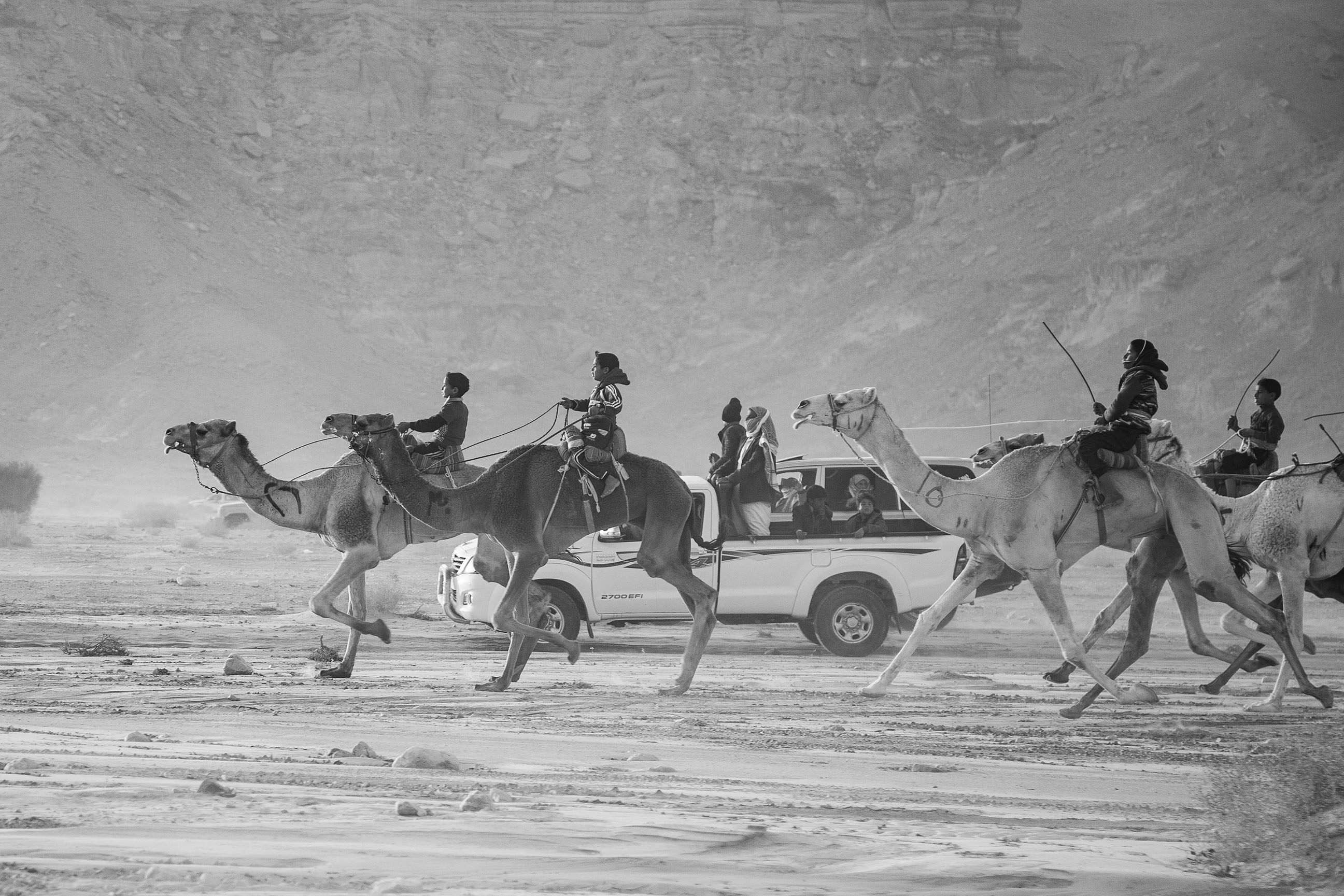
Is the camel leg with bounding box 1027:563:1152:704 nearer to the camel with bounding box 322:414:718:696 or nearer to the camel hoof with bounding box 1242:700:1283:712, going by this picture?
the camel hoof with bounding box 1242:700:1283:712

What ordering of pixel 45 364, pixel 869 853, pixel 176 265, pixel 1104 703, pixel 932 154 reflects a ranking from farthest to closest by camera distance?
pixel 932 154
pixel 176 265
pixel 45 364
pixel 1104 703
pixel 869 853

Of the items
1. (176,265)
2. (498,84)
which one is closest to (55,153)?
(176,265)

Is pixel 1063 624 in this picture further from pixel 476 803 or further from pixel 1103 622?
pixel 476 803

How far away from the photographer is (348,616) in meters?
15.0

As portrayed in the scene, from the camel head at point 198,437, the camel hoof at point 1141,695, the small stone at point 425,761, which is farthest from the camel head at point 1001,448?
the small stone at point 425,761

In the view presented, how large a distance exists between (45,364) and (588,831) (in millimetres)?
68359

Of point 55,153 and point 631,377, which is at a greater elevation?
point 55,153

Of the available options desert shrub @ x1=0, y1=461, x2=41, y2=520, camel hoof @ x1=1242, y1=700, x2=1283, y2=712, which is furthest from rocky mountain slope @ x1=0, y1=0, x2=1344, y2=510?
camel hoof @ x1=1242, y1=700, x2=1283, y2=712

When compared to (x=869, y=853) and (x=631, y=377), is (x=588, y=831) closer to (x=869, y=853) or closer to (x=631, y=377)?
(x=869, y=853)

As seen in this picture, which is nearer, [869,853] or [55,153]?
[869,853]

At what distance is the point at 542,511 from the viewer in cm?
1465

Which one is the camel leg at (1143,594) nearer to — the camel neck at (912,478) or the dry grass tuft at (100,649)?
the camel neck at (912,478)

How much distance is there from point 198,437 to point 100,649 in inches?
112

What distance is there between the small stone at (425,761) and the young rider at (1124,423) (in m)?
6.64
